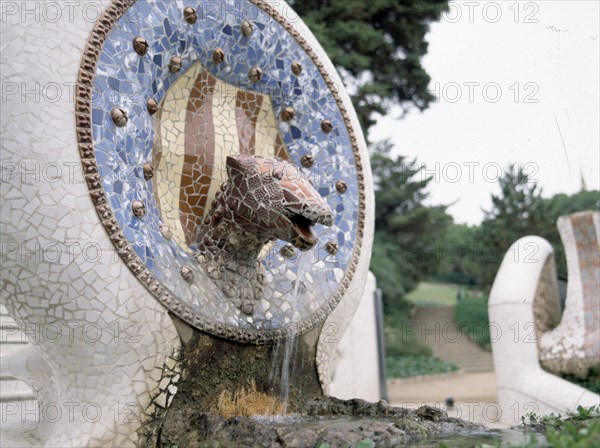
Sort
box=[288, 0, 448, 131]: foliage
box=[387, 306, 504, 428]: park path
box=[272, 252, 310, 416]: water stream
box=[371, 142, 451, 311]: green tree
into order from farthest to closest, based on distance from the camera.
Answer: box=[371, 142, 451, 311]: green tree → box=[288, 0, 448, 131]: foliage → box=[387, 306, 504, 428]: park path → box=[272, 252, 310, 416]: water stream

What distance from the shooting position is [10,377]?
18.6 ft

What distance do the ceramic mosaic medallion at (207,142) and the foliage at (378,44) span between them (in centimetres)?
923

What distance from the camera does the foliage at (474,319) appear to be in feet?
70.6

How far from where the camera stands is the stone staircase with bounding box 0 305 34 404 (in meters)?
5.53

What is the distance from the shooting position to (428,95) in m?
15.8

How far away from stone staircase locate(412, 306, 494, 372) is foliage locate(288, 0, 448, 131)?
657 centimetres

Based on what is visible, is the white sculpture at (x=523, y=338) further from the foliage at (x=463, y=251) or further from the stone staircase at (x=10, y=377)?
the foliage at (x=463, y=251)

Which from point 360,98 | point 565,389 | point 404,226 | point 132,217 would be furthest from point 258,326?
point 404,226

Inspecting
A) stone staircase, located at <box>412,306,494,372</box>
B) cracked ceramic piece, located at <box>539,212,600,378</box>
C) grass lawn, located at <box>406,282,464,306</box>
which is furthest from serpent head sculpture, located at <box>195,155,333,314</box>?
grass lawn, located at <box>406,282,464,306</box>

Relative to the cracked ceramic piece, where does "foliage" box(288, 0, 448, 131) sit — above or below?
above

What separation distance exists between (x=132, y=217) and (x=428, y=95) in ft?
43.4

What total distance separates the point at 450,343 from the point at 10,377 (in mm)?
17608

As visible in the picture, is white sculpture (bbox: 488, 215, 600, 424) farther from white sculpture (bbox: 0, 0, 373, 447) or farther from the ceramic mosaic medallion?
white sculpture (bbox: 0, 0, 373, 447)

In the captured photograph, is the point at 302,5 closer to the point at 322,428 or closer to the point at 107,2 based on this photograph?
the point at 107,2
